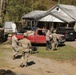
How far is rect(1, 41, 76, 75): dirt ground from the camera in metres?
16.0

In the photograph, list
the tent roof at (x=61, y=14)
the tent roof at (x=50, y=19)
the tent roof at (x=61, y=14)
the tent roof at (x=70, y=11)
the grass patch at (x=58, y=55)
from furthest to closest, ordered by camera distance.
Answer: the tent roof at (x=70, y=11)
the tent roof at (x=50, y=19)
the tent roof at (x=61, y=14)
the tent roof at (x=61, y=14)
the grass patch at (x=58, y=55)

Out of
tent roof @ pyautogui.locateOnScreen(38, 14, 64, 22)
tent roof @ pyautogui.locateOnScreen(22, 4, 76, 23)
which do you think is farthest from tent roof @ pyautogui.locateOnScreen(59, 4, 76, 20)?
tent roof @ pyautogui.locateOnScreen(38, 14, 64, 22)

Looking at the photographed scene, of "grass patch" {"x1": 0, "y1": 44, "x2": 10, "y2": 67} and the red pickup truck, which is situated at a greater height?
the red pickup truck

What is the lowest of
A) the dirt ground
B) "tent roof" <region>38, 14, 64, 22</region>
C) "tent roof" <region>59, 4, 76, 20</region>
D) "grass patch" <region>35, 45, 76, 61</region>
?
the dirt ground

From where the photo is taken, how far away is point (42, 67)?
1738cm

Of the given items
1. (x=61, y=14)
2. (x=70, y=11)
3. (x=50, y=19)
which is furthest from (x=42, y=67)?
(x=70, y=11)

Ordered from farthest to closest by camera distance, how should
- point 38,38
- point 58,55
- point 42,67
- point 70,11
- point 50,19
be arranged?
point 70,11
point 50,19
point 38,38
point 58,55
point 42,67

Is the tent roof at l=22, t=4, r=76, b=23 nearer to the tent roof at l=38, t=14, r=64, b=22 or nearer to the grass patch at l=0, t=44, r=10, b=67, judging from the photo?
the tent roof at l=38, t=14, r=64, b=22

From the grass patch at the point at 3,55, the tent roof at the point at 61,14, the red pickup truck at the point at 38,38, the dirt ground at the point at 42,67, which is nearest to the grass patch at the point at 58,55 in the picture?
the dirt ground at the point at 42,67

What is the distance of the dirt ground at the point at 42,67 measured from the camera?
16.0 metres

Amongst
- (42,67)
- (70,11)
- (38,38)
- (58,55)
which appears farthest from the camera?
(70,11)

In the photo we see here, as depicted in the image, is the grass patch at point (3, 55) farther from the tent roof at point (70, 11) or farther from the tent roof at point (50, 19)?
the tent roof at point (70, 11)

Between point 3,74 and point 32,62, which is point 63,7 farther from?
point 3,74

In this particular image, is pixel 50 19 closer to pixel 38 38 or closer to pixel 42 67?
pixel 38 38
